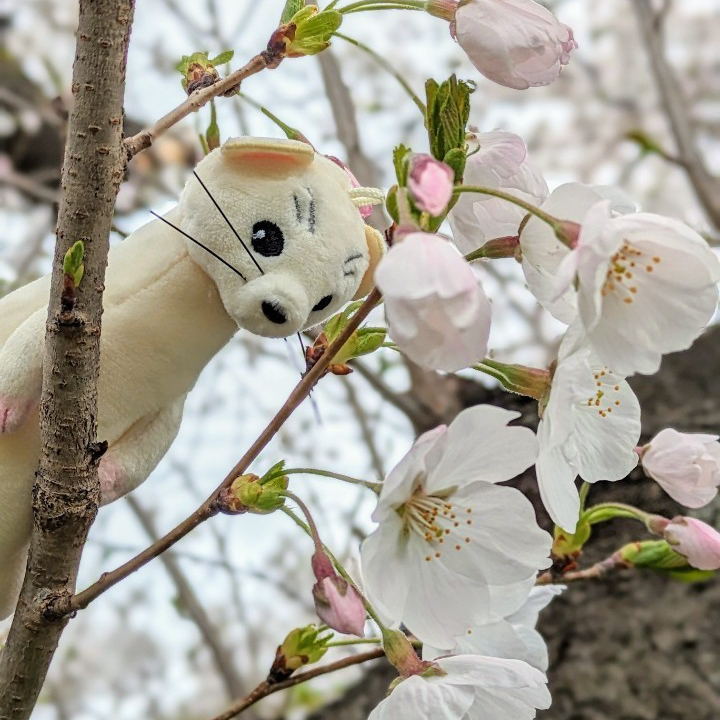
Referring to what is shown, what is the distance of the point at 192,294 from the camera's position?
62 cm

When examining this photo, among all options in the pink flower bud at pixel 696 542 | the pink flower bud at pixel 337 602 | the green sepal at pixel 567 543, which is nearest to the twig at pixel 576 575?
the green sepal at pixel 567 543

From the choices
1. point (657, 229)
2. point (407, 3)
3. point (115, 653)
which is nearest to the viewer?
point (657, 229)

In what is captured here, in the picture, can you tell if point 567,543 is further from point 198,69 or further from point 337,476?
point 198,69

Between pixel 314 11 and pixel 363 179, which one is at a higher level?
pixel 363 179

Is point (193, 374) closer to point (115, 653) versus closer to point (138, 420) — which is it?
point (138, 420)

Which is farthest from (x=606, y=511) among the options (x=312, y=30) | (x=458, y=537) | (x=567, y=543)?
(x=312, y=30)

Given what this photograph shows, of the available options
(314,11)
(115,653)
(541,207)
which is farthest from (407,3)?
(115,653)

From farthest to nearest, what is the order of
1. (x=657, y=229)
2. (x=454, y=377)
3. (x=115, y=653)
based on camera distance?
1. (x=115, y=653)
2. (x=454, y=377)
3. (x=657, y=229)

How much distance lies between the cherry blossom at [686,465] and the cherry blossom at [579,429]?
0.17 ft

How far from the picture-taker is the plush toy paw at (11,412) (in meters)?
0.60

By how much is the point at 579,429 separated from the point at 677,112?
→ 1221mm

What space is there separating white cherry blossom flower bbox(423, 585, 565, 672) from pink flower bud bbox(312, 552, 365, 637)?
69 mm

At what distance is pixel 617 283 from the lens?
511 mm

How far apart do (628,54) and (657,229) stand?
6166mm
